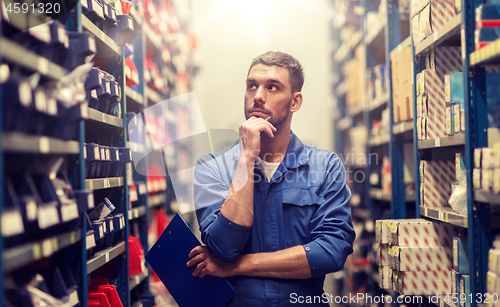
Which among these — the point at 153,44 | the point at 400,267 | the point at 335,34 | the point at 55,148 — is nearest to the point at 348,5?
the point at 335,34

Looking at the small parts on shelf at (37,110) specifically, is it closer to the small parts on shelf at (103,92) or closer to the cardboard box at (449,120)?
the small parts on shelf at (103,92)

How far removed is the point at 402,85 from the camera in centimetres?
279

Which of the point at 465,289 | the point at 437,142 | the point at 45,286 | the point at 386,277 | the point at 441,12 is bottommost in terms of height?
the point at 386,277

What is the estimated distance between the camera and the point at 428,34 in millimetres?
2186

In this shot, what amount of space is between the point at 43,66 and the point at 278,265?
1.18 meters

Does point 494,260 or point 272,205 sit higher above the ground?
point 272,205

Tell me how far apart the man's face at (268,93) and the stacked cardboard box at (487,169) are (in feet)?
2.86

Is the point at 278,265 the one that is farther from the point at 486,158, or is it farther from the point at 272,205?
the point at 486,158

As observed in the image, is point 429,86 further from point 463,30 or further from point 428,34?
point 463,30

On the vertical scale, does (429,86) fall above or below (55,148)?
above

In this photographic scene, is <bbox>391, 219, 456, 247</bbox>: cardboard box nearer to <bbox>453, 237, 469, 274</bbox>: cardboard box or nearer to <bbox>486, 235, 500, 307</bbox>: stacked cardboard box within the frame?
<bbox>453, 237, 469, 274</bbox>: cardboard box

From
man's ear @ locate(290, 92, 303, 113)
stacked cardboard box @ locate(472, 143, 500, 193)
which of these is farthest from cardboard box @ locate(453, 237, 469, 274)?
man's ear @ locate(290, 92, 303, 113)

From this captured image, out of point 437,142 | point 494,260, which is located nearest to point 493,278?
point 494,260

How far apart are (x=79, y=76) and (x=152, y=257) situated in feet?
3.00
